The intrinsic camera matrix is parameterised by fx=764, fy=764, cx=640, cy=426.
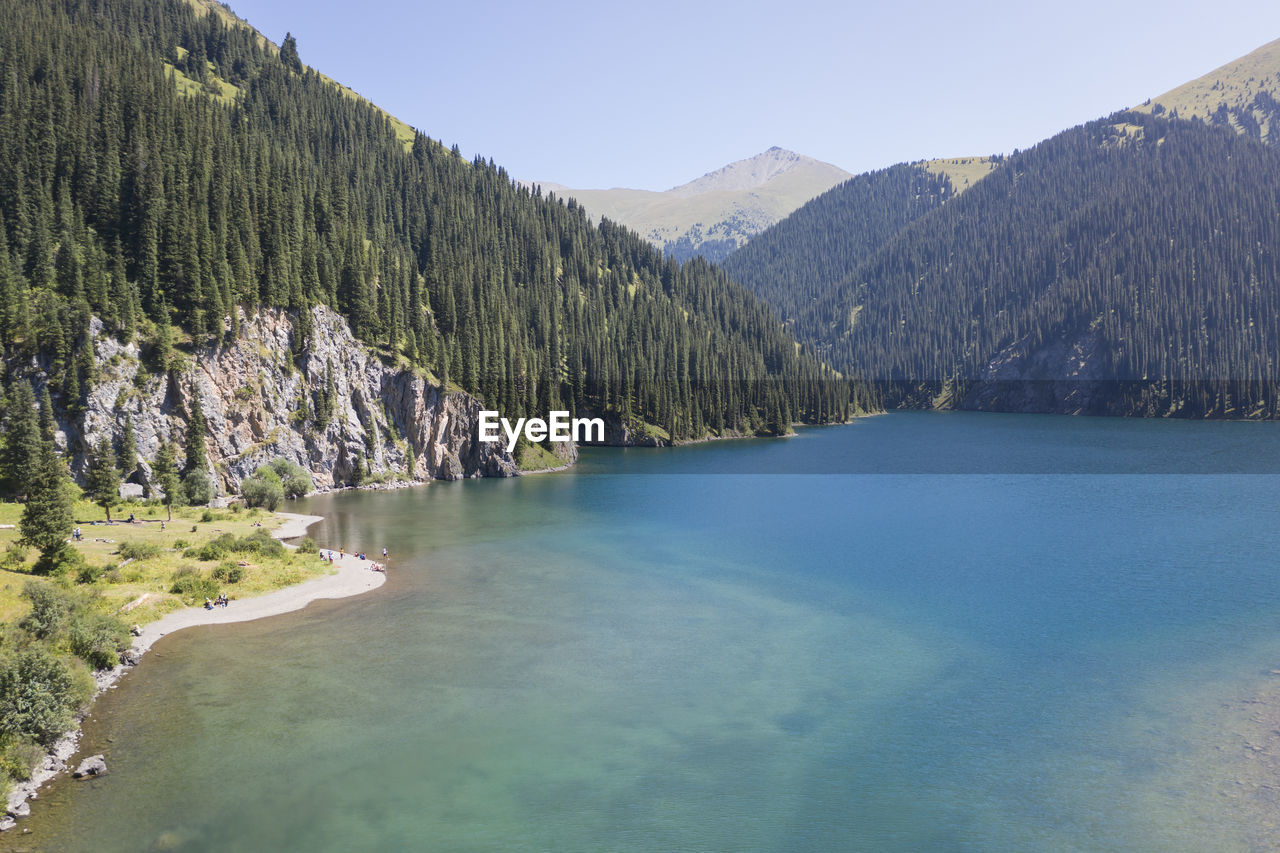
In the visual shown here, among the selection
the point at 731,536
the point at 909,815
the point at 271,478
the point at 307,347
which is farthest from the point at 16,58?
the point at 909,815

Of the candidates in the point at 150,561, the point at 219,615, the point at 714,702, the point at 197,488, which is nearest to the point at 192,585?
the point at 219,615

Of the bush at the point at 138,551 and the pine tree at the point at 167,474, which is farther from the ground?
the pine tree at the point at 167,474

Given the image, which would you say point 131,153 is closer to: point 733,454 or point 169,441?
point 169,441

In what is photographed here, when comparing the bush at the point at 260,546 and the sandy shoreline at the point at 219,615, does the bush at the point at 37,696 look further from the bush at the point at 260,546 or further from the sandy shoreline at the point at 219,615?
the bush at the point at 260,546

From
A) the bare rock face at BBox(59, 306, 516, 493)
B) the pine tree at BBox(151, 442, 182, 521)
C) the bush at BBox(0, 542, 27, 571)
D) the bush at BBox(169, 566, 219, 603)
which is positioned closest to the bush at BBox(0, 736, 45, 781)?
the bush at BBox(169, 566, 219, 603)

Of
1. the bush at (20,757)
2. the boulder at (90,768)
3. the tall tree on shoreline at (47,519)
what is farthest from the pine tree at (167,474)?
the boulder at (90,768)

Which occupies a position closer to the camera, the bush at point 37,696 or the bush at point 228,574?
the bush at point 37,696

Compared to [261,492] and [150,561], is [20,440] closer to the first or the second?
[150,561]
